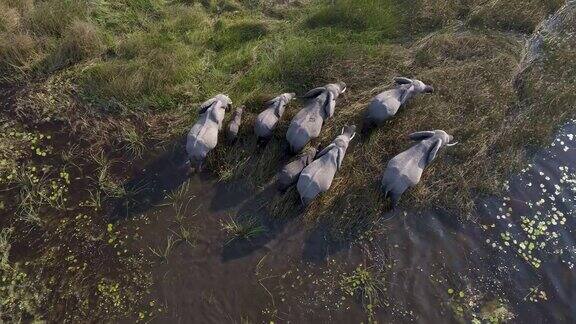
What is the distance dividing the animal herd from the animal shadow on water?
35 centimetres

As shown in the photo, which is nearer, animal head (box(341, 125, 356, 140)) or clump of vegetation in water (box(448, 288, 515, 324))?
clump of vegetation in water (box(448, 288, 515, 324))

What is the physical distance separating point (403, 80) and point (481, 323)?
4452mm

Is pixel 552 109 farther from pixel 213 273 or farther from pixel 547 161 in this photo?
pixel 213 273

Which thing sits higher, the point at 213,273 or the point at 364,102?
the point at 364,102

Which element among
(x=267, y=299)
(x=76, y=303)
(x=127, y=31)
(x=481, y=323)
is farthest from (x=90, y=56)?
(x=481, y=323)

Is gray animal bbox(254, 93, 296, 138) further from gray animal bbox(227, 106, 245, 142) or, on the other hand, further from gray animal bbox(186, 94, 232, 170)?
gray animal bbox(186, 94, 232, 170)

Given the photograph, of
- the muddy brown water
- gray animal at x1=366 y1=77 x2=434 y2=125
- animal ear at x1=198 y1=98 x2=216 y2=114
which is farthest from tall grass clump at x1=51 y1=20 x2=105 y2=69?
gray animal at x1=366 y1=77 x2=434 y2=125

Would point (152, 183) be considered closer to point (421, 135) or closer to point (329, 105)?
point (329, 105)

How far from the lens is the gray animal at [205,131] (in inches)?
A: 280

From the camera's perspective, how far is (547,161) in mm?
7879

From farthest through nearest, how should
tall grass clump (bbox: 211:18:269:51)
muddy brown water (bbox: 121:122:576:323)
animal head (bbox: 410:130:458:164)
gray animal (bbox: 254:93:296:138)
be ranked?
1. tall grass clump (bbox: 211:18:269:51)
2. gray animal (bbox: 254:93:296:138)
3. animal head (bbox: 410:130:458:164)
4. muddy brown water (bbox: 121:122:576:323)

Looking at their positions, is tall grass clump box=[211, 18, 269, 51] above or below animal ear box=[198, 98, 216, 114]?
above

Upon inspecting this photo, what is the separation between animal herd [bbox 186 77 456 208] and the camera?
688 centimetres

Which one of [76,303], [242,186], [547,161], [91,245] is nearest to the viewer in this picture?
[76,303]
